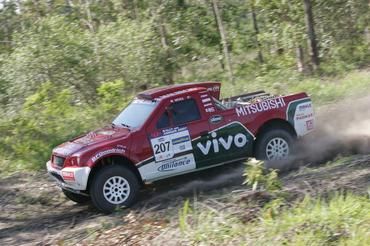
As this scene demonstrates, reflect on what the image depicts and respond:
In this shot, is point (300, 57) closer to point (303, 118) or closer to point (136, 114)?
point (303, 118)

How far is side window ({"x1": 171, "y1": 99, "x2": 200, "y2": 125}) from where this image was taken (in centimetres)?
920

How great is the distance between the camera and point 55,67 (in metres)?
18.1

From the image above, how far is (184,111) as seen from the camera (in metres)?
9.27

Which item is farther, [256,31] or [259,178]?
[256,31]

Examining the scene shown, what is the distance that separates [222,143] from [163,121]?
1.06 meters

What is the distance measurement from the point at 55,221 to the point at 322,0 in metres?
16.1

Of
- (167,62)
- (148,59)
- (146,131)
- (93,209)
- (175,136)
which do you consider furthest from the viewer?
(167,62)

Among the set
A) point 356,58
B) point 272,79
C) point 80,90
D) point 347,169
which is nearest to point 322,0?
point 356,58

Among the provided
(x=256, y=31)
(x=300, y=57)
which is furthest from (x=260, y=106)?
(x=256, y=31)

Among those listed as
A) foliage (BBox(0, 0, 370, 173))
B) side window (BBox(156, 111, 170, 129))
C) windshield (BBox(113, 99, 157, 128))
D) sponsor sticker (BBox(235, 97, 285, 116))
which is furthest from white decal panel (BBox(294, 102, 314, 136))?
foliage (BBox(0, 0, 370, 173))

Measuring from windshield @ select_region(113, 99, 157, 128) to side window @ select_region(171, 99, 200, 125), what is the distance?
1.16 feet

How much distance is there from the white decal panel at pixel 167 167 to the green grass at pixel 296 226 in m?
2.47

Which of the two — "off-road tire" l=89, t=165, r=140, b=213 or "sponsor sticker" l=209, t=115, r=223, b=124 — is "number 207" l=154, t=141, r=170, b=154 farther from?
"sponsor sticker" l=209, t=115, r=223, b=124

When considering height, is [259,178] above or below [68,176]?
below
